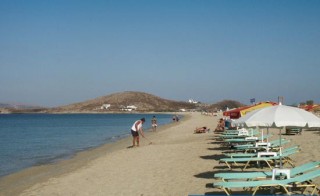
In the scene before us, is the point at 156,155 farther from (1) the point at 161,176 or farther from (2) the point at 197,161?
(1) the point at 161,176

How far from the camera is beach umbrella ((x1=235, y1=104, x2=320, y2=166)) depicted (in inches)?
316

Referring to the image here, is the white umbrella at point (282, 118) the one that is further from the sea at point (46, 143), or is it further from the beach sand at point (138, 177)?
the sea at point (46, 143)

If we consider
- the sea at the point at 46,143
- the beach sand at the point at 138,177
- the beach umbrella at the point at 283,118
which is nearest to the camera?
the beach umbrella at the point at 283,118

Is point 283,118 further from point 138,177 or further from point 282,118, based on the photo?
point 138,177

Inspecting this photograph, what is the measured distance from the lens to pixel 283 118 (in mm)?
8148

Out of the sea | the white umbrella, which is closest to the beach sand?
the white umbrella

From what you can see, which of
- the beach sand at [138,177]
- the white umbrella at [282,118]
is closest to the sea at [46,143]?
the beach sand at [138,177]

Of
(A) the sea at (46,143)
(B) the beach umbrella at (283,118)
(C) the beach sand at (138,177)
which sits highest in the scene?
(B) the beach umbrella at (283,118)

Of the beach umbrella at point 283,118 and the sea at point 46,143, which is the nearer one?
the beach umbrella at point 283,118

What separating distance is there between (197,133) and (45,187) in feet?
63.5

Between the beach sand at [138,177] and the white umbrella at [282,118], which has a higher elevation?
the white umbrella at [282,118]

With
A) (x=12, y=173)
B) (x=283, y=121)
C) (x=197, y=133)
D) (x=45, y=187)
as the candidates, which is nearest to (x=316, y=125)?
(x=283, y=121)

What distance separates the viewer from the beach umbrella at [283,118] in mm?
8014

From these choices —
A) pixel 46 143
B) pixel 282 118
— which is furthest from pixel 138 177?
pixel 46 143
